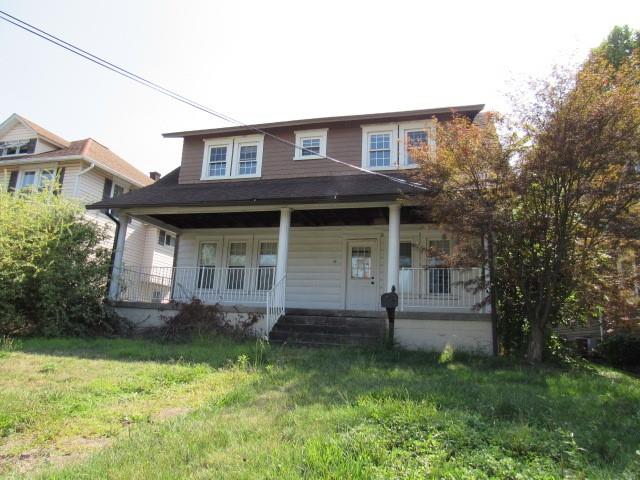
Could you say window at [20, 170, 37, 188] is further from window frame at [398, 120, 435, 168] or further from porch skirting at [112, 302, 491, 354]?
porch skirting at [112, 302, 491, 354]

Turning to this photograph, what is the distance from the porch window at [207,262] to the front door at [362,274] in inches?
167

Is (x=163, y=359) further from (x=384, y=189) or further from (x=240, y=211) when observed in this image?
(x=384, y=189)

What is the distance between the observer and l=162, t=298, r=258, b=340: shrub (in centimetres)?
957

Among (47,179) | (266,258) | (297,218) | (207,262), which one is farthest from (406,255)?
(47,179)

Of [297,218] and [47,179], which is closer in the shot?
[297,218]

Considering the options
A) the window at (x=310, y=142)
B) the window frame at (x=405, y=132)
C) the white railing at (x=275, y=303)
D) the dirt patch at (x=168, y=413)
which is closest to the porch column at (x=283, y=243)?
the white railing at (x=275, y=303)

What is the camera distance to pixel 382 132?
496 inches

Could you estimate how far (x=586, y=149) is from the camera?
655 cm

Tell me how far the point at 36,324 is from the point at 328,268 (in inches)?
285

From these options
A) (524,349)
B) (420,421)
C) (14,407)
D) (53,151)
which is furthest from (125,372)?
(53,151)

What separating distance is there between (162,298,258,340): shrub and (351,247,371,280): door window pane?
3.63 m

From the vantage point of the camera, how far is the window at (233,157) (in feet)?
44.2

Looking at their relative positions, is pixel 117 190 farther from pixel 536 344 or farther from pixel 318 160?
pixel 536 344

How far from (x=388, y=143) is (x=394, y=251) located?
4.03m
